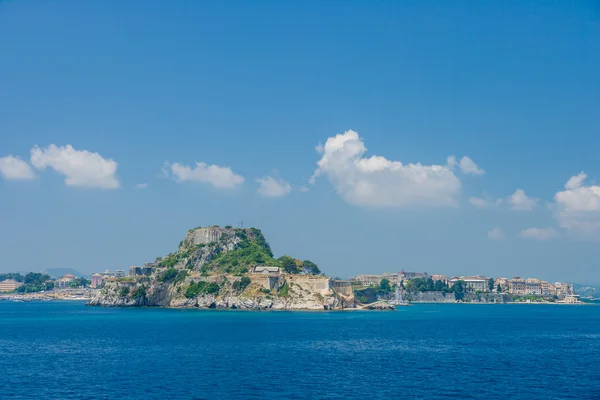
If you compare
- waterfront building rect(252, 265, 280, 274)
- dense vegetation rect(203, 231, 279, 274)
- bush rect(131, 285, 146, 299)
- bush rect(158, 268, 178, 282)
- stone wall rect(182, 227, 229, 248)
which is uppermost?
stone wall rect(182, 227, 229, 248)

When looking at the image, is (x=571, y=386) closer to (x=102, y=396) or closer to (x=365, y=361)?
(x=365, y=361)

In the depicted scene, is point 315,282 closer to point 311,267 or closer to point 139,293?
point 311,267

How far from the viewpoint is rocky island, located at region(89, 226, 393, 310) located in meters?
121

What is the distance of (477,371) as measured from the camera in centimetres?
4759

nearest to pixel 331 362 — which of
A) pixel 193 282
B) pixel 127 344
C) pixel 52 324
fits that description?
pixel 127 344

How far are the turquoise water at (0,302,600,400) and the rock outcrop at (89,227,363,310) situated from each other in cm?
3706

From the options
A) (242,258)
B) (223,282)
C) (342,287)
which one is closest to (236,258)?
(242,258)

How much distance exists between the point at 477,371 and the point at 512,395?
8.51 meters

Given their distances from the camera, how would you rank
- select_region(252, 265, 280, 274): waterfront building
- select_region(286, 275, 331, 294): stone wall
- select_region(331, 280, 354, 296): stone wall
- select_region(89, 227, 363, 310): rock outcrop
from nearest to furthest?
select_region(89, 227, 363, 310): rock outcrop, select_region(286, 275, 331, 294): stone wall, select_region(252, 265, 280, 274): waterfront building, select_region(331, 280, 354, 296): stone wall

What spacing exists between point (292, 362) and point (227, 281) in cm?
7564

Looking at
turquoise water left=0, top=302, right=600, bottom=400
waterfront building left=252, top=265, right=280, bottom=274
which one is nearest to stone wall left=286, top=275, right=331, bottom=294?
waterfront building left=252, top=265, right=280, bottom=274

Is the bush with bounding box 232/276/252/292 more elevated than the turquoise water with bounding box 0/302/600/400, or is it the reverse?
the bush with bounding box 232/276/252/292

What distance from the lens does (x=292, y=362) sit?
168 ft

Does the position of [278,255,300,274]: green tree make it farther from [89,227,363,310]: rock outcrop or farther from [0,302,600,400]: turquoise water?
[0,302,600,400]: turquoise water
